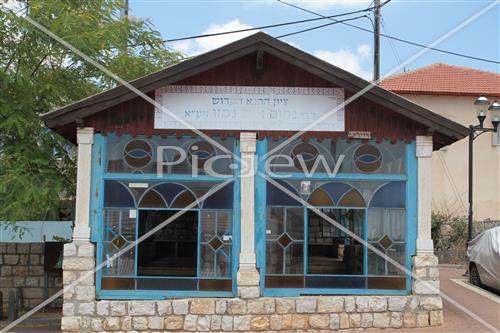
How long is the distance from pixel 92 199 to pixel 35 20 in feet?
15.4

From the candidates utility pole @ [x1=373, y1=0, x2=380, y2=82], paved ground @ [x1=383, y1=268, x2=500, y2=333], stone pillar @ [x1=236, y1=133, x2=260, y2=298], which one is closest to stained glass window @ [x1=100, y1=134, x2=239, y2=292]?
stone pillar @ [x1=236, y1=133, x2=260, y2=298]

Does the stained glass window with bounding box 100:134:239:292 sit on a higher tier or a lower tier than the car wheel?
higher

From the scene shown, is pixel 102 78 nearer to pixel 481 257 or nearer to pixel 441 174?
pixel 481 257

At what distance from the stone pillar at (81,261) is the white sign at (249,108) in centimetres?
137

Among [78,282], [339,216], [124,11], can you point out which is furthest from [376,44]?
[78,282]

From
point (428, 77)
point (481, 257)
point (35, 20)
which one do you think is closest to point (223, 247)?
point (35, 20)

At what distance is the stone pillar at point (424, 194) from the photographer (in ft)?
33.7

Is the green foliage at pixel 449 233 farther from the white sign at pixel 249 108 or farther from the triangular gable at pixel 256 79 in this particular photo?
the white sign at pixel 249 108

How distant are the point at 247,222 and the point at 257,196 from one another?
48 centimetres

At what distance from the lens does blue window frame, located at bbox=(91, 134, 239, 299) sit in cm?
1020

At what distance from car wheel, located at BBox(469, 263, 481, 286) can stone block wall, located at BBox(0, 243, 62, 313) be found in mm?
9902

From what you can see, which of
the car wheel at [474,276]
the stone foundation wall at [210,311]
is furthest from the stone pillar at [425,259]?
the car wheel at [474,276]

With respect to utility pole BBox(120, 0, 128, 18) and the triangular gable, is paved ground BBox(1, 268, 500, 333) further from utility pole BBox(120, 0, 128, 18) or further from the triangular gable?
utility pole BBox(120, 0, 128, 18)

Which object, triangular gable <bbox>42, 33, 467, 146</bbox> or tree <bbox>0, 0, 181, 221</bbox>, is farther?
tree <bbox>0, 0, 181, 221</bbox>
